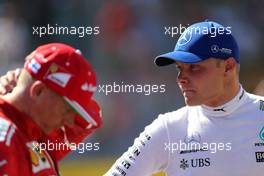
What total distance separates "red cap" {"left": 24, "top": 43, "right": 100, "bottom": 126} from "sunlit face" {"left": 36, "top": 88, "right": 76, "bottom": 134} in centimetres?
3

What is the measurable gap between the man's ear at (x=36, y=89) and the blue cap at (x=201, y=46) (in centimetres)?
130

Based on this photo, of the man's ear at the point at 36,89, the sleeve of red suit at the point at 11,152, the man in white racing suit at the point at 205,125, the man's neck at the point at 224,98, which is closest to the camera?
the sleeve of red suit at the point at 11,152

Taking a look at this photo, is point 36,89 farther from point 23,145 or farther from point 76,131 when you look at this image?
point 76,131

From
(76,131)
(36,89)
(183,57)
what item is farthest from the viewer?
(183,57)

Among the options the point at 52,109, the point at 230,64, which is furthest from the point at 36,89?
the point at 230,64

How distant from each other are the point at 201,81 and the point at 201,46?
0.18 m

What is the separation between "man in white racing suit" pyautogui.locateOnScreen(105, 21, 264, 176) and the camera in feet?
13.5

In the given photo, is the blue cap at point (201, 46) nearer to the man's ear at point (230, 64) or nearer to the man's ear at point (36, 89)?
the man's ear at point (230, 64)

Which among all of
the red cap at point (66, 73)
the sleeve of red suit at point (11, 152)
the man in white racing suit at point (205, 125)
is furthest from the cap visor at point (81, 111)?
the man in white racing suit at point (205, 125)

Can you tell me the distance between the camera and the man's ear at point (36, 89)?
293cm

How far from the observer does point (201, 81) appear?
4.16 m

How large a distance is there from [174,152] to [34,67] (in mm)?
1360

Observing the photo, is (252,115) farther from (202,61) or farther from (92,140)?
(92,140)

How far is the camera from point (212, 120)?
423cm
